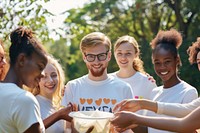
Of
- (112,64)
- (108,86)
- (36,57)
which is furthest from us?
(112,64)

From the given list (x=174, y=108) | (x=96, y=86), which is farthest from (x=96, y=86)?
(x=174, y=108)

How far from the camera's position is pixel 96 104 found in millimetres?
4375

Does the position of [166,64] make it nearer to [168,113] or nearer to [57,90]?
[168,113]

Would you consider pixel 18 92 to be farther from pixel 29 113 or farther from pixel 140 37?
pixel 140 37

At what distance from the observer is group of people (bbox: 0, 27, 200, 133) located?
125 inches

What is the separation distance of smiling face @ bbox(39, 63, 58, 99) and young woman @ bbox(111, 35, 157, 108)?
1.05 metres

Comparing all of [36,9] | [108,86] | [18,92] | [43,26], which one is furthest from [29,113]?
[43,26]

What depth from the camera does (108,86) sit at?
4.51 m

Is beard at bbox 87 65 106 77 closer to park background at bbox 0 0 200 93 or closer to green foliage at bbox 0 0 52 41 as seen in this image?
green foliage at bbox 0 0 52 41

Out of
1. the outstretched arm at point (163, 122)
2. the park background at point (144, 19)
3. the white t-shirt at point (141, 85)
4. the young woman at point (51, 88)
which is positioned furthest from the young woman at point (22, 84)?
the park background at point (144, 19)

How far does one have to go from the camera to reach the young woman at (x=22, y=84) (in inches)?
116

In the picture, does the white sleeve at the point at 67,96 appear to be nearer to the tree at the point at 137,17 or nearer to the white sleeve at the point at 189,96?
the white sleeve at the point at 189,96

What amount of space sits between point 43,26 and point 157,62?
2.88 meters

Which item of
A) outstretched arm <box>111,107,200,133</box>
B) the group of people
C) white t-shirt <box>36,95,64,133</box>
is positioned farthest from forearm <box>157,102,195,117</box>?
white t-shirt <box>36,95,64,133</box>
